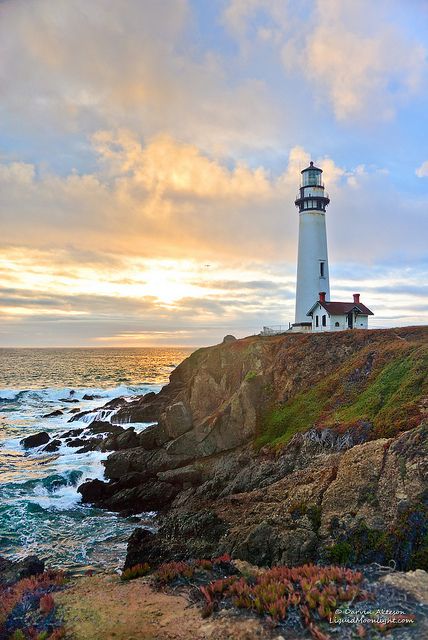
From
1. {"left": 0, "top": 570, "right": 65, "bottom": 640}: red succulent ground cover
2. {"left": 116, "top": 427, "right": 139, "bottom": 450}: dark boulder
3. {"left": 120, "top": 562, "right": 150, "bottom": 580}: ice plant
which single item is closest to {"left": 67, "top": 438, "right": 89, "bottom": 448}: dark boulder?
{"left": 116, "top": 427, "right": 139, "bottom": 450}: dark boulder

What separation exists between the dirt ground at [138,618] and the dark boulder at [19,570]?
306cm

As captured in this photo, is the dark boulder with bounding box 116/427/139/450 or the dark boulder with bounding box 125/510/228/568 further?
the dark boulder with bounding box 116/427/139/450

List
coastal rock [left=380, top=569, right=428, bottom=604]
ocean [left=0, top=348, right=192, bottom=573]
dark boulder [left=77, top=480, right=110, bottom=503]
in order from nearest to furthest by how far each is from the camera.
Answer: coastal rock [left=380, top=569, right=428, bottom=604], ocean [left=0, top=348, right=192, bottom=573], dark boulder [left=77, top=480, right=110, bottom=503]

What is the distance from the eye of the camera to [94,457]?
33.6 meters

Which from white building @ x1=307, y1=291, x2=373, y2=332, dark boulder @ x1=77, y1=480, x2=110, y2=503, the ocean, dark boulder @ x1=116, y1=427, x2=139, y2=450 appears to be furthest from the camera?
white building @ x1=307, y1=291, x2=373, y2=332

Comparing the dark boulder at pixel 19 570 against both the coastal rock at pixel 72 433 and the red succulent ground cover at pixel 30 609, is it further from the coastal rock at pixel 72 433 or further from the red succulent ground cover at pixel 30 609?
the coastal rock at pixel 72 433

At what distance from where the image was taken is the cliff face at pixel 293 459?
14.0 meters

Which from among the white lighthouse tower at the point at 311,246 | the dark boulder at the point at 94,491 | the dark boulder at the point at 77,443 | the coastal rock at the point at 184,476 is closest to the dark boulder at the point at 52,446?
the dark boulder at the point at 77,443

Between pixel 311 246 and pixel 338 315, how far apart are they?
867 cm

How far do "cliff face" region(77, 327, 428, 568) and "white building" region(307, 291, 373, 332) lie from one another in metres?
7.29

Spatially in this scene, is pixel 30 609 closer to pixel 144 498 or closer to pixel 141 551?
pixel 141 551

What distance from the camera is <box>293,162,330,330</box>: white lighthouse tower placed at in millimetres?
43156

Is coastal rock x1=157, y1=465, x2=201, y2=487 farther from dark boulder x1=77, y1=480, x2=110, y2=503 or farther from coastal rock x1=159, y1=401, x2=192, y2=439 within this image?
coastal rock x1=159, y1=401, x2=192, y2=439

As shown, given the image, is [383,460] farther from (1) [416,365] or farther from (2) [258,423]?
(2) [258,423]
